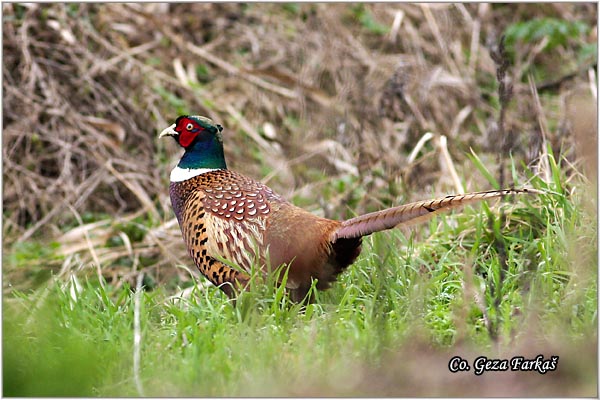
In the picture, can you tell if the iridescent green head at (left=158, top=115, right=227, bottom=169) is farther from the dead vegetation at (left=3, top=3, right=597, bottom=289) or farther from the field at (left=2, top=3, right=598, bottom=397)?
the dead vegetation at (left=3, top=3, right=597, bottom=289)

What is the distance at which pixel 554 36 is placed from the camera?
22.8 feet

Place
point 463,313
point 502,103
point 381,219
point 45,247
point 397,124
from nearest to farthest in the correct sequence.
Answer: point 502,103
point 463,313
point 381,219
point 45,247
point 397,124

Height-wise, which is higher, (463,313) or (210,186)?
(210,186)

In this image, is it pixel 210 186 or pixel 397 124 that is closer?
pixel 210 186

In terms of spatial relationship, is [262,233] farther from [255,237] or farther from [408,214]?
[408,214]

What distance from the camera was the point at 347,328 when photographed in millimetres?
3027

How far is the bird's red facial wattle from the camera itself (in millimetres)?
3912

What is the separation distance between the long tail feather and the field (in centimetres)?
14

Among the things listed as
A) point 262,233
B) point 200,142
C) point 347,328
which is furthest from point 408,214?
point 200,142

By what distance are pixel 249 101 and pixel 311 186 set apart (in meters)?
1.26

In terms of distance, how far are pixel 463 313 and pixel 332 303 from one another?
67cm

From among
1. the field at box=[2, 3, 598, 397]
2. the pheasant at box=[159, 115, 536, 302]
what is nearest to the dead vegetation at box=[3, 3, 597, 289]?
the field at box=[2, 3, 598, 397]

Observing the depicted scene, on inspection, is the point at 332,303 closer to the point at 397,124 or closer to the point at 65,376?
the point at 65,376

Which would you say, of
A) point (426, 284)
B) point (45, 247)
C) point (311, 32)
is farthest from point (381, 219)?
point (311, 32)
